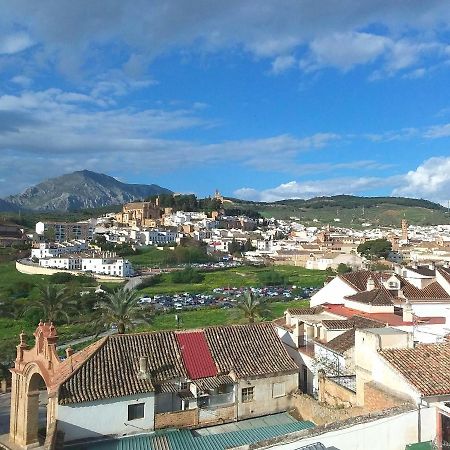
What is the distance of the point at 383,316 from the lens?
26406mm

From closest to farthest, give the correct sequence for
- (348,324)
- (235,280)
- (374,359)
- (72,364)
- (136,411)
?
(374,359)
(136,411)
(72,364)
(348,324)
(235,280)

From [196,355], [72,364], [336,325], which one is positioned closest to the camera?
[72,364]

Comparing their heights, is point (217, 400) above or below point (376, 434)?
below

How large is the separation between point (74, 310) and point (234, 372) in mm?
46463

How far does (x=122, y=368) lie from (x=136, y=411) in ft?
4.82

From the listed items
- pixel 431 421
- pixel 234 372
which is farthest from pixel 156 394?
pixel 431 421

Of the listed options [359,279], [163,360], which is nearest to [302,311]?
[359,279]

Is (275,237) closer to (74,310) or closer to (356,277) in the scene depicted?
(74,310)

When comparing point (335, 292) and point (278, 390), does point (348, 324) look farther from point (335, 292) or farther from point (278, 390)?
point (335, 292)

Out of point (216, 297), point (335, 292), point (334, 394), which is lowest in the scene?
point (216, 297)

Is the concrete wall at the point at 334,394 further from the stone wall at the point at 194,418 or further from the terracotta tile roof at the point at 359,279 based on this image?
the terracotta tile roof at the point at 359,279

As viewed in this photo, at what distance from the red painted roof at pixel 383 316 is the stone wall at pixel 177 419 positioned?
33.5 feet

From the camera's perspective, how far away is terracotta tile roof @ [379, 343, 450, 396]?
1264 centimetres

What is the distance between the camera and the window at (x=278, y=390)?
19.0 meters
